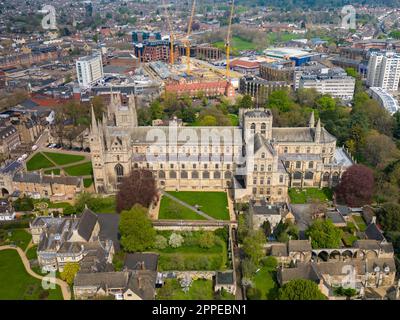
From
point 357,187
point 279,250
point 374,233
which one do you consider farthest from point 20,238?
point 357,187

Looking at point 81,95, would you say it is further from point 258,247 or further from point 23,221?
point 258,247

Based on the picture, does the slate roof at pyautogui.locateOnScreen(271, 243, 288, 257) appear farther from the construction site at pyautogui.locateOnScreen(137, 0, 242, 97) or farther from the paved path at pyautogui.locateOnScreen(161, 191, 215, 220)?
the construction site at pyautogui.locateOnScreen(137, 0, 242, 97)

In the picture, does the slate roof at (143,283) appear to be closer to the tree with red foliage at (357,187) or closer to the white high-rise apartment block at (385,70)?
the tree with red foliage at (357,187)

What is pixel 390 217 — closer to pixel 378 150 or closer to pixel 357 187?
pixel 357 187

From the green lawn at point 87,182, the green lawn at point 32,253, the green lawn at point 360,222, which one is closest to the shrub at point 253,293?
the green lawn at point 360,222
